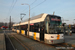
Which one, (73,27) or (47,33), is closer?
(47,33)

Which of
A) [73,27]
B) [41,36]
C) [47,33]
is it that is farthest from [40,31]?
[73,27]

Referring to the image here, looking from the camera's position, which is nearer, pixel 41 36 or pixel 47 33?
pixel 47 33

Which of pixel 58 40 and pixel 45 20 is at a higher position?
pixel 45 20

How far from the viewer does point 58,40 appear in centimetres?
873

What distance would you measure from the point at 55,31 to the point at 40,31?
195 cm

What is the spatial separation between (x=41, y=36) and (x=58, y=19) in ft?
9.09

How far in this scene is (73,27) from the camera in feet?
107

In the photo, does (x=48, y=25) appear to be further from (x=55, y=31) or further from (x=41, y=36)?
(x=41, y=36)

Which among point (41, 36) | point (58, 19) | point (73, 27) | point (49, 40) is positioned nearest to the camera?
point (49, 40)

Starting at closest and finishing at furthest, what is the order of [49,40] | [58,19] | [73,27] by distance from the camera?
[49,40] < [58,19] < [73,27]

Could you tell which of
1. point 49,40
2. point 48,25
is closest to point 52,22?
point 48,25

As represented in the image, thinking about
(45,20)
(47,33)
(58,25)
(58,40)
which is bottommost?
(58,40)

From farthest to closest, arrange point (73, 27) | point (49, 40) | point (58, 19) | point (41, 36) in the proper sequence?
point (73, 27), point (41, 36), point (58, 19), point (49, 40)

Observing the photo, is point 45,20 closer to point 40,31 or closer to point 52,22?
point 52,22
